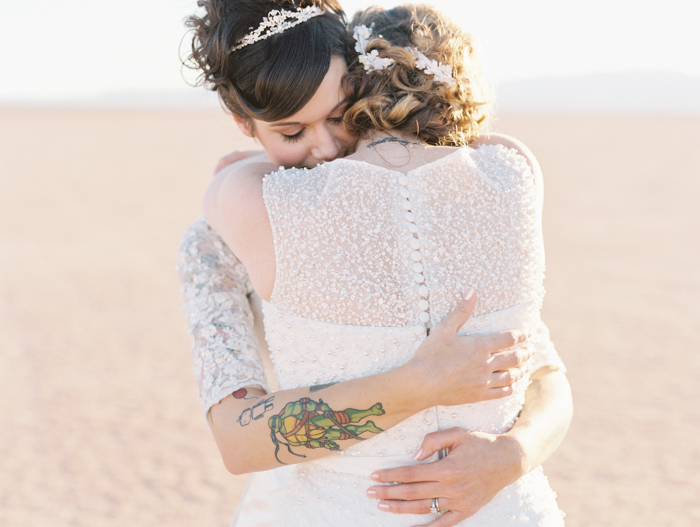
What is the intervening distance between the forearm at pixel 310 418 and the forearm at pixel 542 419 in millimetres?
383

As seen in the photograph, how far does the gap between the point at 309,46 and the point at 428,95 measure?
0.39 m

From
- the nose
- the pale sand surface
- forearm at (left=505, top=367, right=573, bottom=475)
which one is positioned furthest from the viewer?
the pale sand surface

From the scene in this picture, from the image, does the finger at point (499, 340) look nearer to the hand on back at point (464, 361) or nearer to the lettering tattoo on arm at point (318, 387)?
the hand on back at point (464, 361)

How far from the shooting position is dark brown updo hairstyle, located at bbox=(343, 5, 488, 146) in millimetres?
1757

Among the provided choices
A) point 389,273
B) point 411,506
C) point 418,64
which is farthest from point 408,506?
point 418,64

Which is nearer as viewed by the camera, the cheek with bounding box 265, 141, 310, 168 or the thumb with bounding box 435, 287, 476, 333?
the thumb with bounding box 435, 287, 476, 333

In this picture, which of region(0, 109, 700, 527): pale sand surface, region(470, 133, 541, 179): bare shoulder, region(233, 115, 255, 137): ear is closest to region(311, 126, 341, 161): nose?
region(233, 115, 255, 137): ear

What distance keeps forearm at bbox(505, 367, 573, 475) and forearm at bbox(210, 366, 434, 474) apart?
0.38 metres

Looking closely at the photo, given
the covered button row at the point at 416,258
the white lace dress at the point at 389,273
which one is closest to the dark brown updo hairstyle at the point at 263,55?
the white lace dress at the point at 389,273

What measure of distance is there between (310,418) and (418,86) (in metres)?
0.96

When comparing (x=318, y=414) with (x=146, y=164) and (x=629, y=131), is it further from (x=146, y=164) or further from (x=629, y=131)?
(x=629, y=131)

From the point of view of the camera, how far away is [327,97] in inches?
75.1

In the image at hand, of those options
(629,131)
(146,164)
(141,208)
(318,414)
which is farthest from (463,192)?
(629,131)

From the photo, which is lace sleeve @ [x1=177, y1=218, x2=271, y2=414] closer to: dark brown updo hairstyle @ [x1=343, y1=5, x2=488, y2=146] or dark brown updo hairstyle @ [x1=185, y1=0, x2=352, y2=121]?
dark brown updo hairstyle @ [x1=185, y1=0, x2=352, y2=121]
